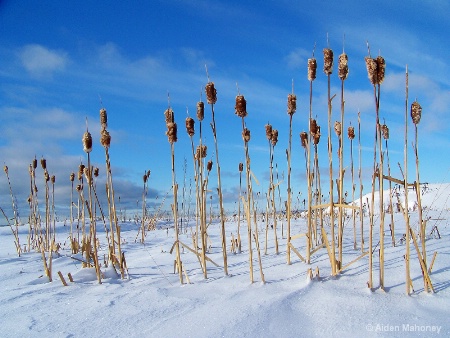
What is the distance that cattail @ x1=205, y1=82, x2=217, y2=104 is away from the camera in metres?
2.30

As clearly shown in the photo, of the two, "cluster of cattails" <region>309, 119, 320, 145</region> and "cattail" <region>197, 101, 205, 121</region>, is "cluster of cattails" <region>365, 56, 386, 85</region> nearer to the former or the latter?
"cluster of cattails" <region>309, 119, 320, 145</region>

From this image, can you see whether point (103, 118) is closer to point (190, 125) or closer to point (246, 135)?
point (190, 125)

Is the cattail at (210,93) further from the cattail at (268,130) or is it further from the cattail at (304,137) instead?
the cattail at (304,137)

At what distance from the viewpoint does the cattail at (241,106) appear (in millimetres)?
2326

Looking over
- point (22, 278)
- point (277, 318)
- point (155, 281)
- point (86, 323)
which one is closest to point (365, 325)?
point (277, 318)

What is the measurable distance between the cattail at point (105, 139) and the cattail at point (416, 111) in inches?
A: 79.4

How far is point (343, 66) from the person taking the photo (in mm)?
2027

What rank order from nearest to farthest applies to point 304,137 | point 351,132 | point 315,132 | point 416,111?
point 416,111
point 315,132
point 351,132
point 304,137

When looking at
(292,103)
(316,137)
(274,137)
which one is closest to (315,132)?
(316,137)

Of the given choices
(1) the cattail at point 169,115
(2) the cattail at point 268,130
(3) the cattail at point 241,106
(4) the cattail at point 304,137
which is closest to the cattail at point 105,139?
(1) the cattail at point 169,115

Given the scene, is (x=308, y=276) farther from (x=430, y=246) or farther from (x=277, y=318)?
(x=430, y=246)

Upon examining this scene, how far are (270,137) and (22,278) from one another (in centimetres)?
239

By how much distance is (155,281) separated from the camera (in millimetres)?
2537

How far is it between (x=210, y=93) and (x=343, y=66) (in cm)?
82
